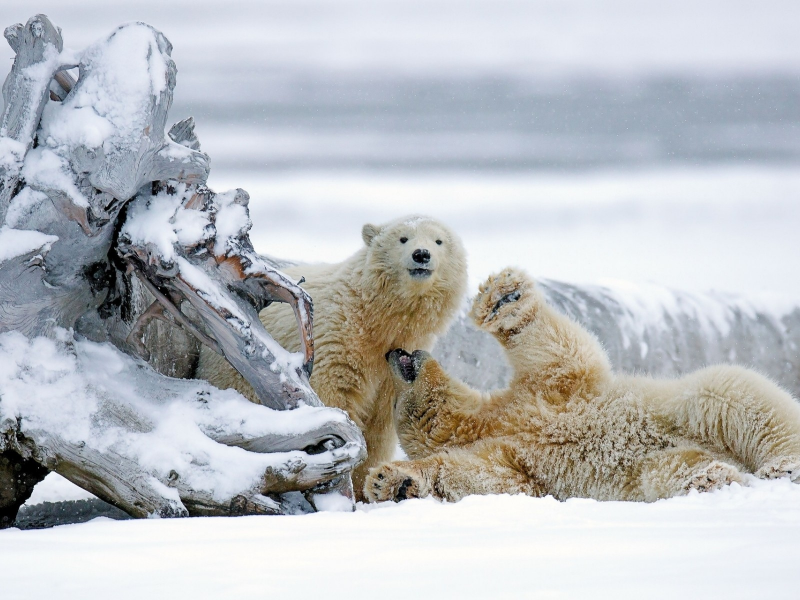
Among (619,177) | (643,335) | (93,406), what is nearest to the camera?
(93,406)

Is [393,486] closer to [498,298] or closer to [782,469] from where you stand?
[498,298]

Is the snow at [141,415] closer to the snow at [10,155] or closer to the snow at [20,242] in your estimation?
the snow at [20,242]

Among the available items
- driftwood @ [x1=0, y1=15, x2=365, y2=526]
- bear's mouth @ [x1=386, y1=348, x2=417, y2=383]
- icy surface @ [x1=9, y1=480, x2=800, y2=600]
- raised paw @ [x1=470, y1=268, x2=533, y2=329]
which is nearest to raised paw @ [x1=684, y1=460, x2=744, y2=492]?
icy surface @ [x1=9, y1=480, x2=800, y2=600]

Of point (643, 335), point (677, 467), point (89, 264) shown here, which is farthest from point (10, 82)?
point (643, 335)

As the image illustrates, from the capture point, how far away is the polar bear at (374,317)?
333cm

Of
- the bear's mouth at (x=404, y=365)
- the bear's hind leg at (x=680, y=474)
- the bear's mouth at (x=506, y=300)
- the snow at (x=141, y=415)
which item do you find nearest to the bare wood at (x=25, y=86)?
the snow at (x=141, y=415)

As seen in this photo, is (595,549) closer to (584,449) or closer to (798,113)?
(584,449)

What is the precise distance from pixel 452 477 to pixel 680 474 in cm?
68

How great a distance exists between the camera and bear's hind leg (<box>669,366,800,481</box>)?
2412mm

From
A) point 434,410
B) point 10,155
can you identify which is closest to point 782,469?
point 434,410

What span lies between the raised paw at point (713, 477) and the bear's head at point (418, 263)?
1.39 meters

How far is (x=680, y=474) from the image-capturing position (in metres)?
2.47

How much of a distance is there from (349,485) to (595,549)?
3.42 feet

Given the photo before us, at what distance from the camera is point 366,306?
135 inches
